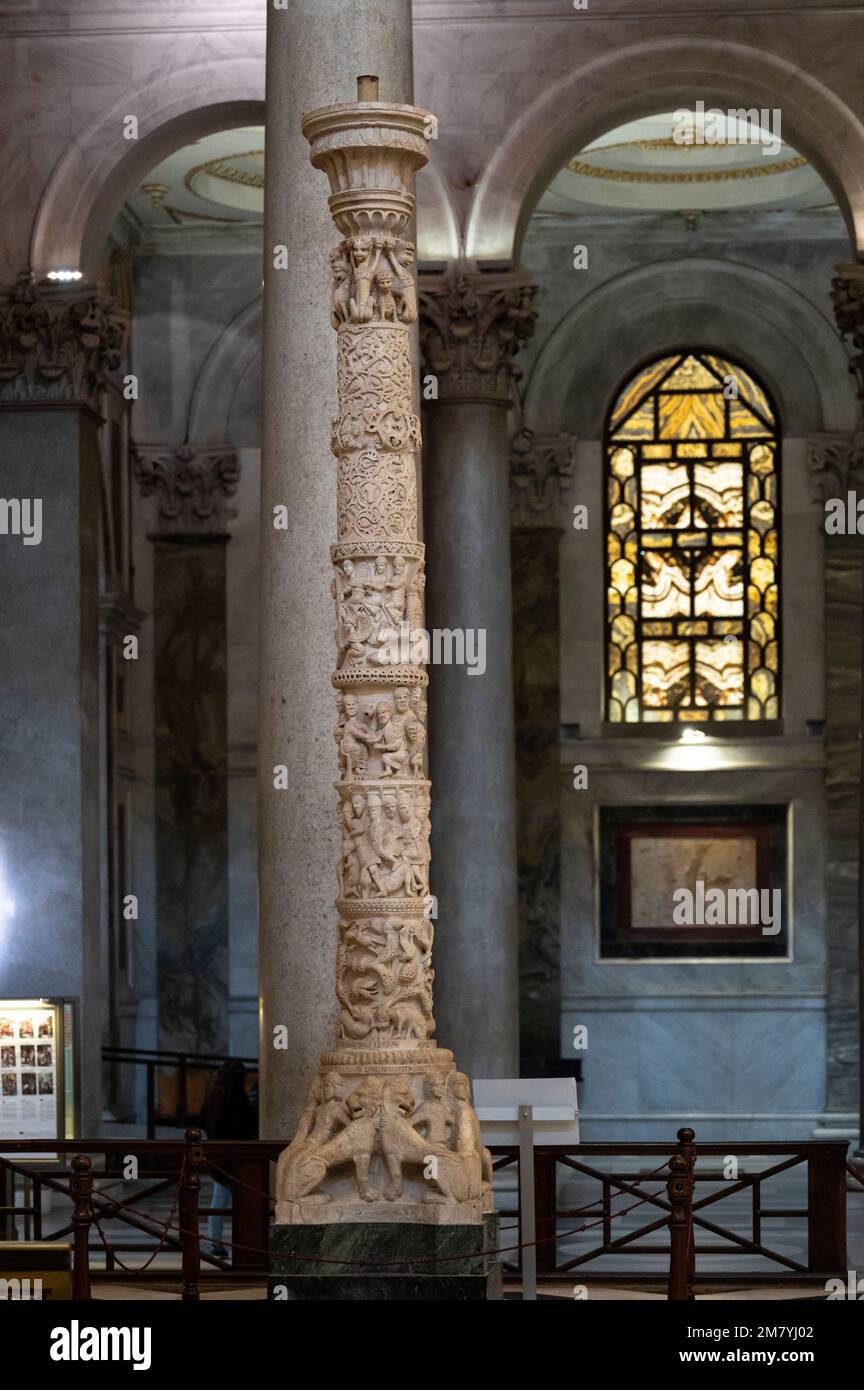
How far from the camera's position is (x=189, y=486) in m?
24.9

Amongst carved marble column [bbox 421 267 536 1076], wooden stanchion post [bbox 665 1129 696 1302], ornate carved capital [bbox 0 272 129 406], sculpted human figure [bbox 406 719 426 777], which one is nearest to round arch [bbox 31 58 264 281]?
ornate carved capital [bbox 0 272 129 406]

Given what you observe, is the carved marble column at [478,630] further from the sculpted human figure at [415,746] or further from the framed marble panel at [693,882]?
the sculpted human figure at [415,746]

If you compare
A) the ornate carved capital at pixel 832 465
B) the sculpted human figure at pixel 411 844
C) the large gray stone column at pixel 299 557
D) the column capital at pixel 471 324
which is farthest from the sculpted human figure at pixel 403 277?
the ornate carved capital at pixel 832 465

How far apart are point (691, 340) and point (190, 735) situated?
6865 millimetres

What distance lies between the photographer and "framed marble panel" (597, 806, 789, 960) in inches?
947

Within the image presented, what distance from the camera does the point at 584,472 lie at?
82.0 ft

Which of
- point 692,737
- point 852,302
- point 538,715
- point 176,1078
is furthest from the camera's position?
point 538,715

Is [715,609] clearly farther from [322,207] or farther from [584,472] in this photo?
[322,207]

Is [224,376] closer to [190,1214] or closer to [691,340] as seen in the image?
[691,340]

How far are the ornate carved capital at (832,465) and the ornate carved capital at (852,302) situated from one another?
272 inches

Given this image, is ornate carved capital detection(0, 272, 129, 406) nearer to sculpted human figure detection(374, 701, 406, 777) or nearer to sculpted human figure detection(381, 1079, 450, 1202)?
sculpted human figure detection(374, 701, 406, 777)

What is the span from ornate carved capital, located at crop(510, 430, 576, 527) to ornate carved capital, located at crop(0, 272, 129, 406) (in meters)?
7.51

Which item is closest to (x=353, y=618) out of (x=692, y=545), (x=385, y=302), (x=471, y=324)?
(x=385, y=302)
